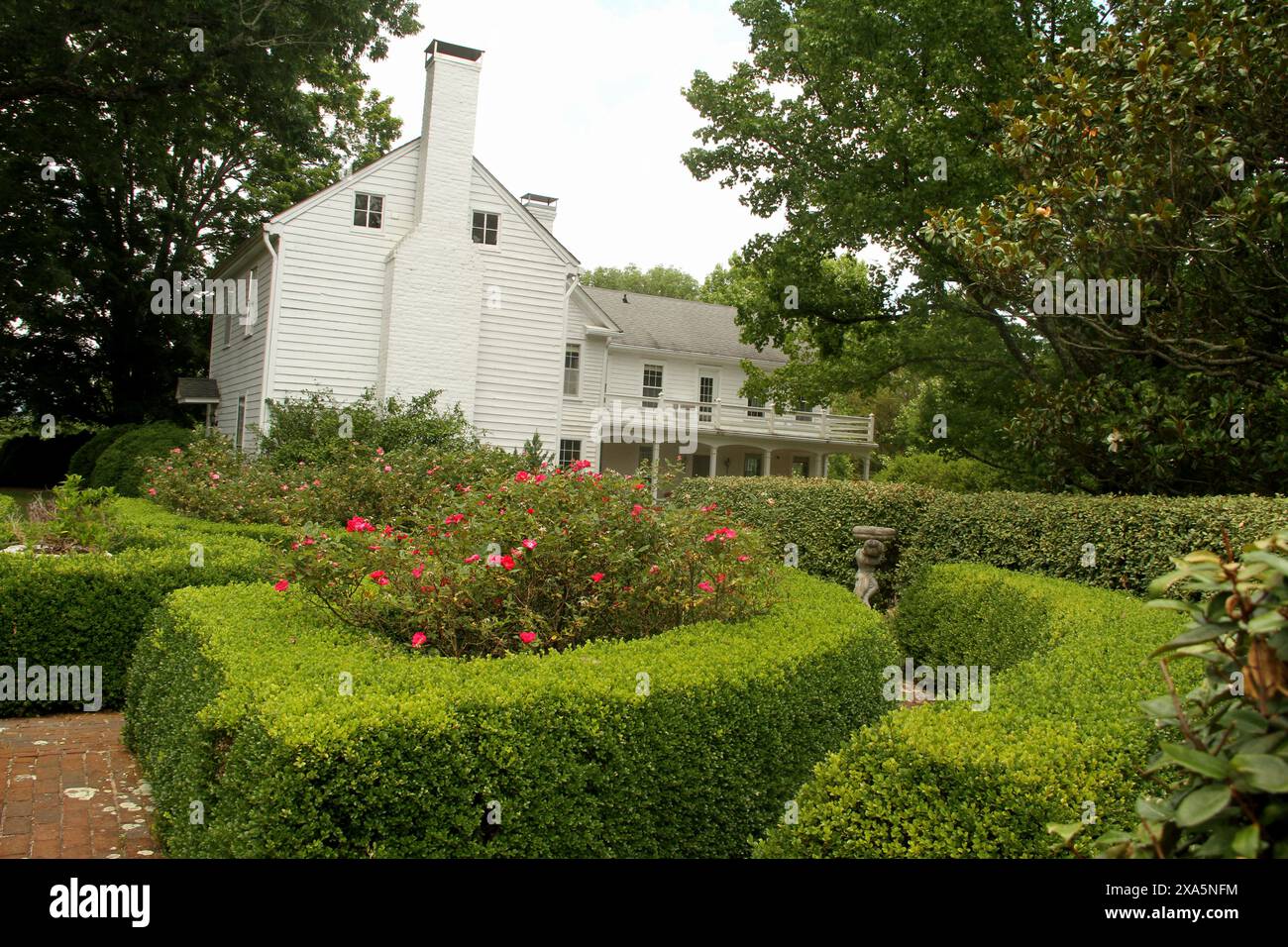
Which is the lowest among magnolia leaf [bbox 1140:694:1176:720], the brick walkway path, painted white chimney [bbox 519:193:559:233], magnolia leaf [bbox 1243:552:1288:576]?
the brick walkway path

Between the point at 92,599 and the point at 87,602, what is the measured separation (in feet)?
0.15

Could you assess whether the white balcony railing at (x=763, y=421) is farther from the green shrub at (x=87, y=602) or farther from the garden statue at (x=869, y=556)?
the green shrub at (x=87, y=602)

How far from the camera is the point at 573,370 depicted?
28.6 m

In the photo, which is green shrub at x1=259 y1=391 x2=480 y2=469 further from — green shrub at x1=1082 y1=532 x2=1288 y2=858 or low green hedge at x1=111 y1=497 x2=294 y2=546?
green shrub at x1=1082 y1=532 x2=1288 y2=858

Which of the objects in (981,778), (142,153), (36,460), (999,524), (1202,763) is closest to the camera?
(1202,763)

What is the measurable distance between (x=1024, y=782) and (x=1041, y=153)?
1019 centimetres

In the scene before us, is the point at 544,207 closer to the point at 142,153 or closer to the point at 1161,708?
the point at 142,153

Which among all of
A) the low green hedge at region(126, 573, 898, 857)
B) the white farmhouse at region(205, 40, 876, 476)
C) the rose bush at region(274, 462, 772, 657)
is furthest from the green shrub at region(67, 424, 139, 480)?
the low green hedge at region(126, 573, 898, 857)

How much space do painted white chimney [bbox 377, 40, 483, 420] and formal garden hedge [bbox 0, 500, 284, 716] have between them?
11.1m


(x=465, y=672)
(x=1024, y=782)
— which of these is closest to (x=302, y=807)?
(x=465, y=672)

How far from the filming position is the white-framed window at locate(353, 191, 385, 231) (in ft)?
65.2

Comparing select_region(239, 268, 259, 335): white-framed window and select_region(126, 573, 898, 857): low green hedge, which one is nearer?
select_region(126, 573, 898, 857): low green hedge

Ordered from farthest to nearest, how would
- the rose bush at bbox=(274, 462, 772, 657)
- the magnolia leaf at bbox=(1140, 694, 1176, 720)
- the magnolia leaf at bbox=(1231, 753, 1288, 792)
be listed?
the rose bush at bbox=(274, 462, 772, 657), the magnolia leaf at bbox=(1140, 694, 1176, 720), the magnolia leaf at bbox=(1231, 753, 1288, 792)

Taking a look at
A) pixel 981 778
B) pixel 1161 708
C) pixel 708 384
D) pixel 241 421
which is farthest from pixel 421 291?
pixel 1161 708
